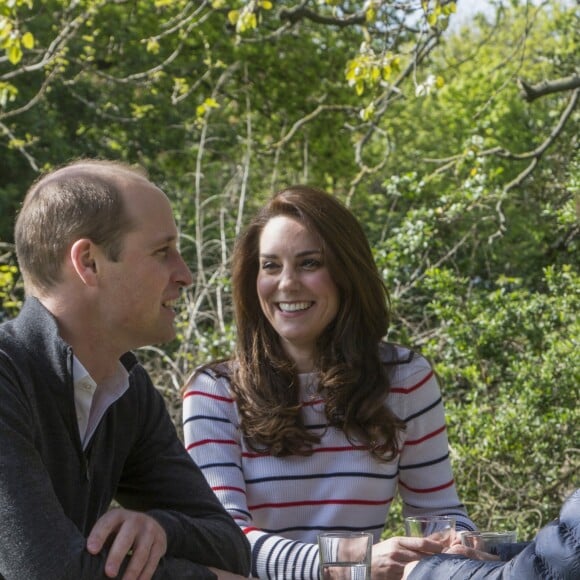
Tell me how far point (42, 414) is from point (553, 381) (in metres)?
3.69

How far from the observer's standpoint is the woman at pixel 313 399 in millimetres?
3152

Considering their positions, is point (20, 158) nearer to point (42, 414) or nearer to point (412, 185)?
point (412, 185)

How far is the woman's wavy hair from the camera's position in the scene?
10.5 ft

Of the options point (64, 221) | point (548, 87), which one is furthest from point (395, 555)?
point (548, 87)

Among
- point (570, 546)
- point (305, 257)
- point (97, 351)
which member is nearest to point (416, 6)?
point (305, 257)

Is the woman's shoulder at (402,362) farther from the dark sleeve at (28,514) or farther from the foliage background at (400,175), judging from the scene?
the dark sleeve at (28,514)

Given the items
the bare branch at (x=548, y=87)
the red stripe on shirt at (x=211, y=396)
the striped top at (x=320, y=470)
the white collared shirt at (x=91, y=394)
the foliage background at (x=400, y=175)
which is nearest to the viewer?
the white collared shirt at (x=91, y=394)

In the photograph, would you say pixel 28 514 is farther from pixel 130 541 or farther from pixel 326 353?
pixel 326 353

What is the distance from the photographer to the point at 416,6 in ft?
17.8

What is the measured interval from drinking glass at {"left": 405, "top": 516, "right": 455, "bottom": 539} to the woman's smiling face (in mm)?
934

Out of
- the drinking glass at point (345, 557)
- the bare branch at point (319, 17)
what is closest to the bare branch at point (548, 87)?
the bare branch at point (319, 17)

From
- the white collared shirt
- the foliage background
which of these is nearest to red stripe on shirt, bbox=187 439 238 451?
the white collared shirt

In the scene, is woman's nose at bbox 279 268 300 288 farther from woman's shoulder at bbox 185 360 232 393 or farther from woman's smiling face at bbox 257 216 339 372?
woman's shoulder at bbox 185 360 232 393

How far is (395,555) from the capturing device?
262 centimetres
